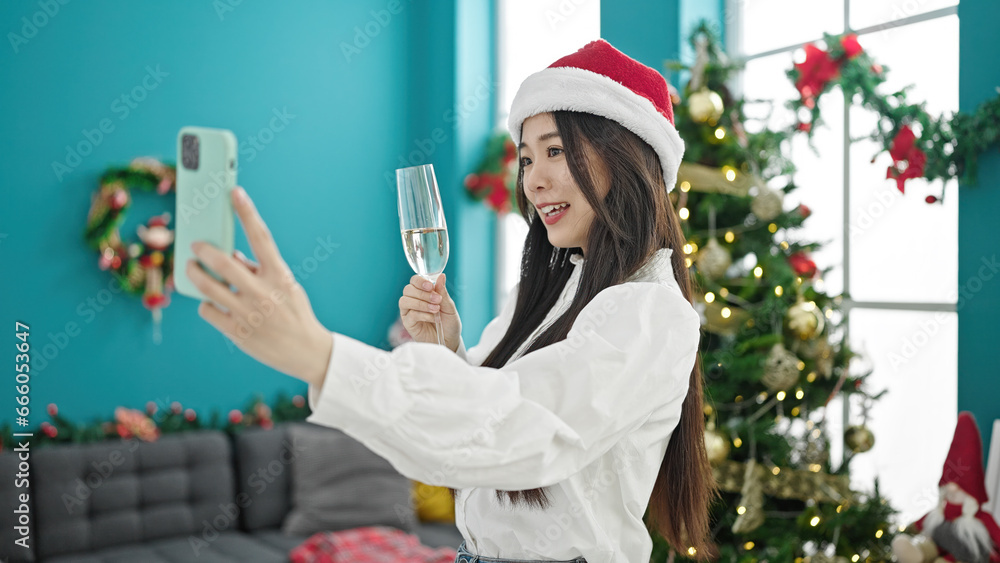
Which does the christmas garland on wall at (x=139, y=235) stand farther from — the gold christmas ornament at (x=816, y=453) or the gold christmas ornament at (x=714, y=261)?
the gold christmas ornament at (x=816, y=453)

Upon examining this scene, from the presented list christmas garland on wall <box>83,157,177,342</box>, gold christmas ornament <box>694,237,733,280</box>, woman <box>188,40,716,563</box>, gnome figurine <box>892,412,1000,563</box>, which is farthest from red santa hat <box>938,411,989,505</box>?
christmas garland on wall <box>83,157,177,342</box>

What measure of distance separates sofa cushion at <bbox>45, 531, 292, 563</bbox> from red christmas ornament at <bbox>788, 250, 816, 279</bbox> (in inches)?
85.1

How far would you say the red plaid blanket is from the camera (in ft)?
9.49

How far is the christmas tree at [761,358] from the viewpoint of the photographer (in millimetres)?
2061

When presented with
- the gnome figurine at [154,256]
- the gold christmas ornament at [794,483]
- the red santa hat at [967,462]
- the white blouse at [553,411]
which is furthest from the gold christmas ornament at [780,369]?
the gnome figurine at [154,256]

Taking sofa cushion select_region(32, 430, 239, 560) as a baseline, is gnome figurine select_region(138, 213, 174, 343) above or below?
above

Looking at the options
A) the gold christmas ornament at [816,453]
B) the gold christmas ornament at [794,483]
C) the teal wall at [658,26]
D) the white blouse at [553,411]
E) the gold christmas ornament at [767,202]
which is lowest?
the gold christmas ornament at [794,483]

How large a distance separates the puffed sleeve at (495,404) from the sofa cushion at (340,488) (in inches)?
105

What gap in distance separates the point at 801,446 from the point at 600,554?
4.11 feet

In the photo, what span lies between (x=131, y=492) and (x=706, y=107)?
103 inches

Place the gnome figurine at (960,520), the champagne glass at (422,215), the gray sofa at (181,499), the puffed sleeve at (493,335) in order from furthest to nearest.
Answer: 1. the gray sofa at (181,499)
2. the gnome figurine at (960,520)
3. the puffed sleeve at (493,335)
4. the champagne glass at (422,215)

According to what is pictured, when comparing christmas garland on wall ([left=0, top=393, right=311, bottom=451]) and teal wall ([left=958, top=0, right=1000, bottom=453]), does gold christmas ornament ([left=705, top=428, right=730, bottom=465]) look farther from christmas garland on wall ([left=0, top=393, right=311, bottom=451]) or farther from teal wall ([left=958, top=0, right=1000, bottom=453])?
christmas garland on wall ([left=0, top=393, right=311, bottom=451])

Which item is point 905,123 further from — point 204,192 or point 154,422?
point 154,422

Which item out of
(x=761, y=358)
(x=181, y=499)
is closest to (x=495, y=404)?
(x=761, y=358)
